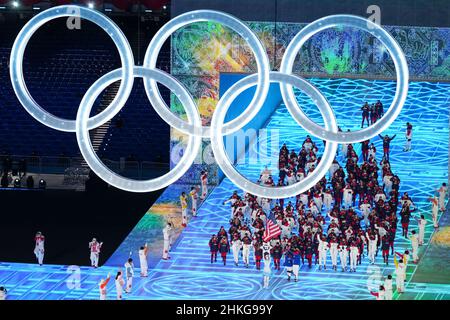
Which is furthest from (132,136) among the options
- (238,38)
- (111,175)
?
(111,175)

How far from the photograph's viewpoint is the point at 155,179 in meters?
17.3

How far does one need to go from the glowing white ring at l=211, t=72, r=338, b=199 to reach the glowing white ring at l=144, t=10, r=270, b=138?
0.19 m

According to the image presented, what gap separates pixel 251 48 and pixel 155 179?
2.28 m

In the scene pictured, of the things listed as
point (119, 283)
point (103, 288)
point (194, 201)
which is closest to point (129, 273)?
point (119, 283)

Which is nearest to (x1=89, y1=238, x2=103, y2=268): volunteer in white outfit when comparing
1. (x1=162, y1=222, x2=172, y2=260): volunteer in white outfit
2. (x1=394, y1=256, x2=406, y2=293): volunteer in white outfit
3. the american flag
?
(x1=162, y1=222, x2=172, y2=260): volunteer in white outfit

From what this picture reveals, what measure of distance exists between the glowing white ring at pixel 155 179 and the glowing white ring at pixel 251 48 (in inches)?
5.9

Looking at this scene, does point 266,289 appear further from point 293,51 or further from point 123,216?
point 293,51

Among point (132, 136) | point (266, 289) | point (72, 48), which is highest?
point (72, 48)

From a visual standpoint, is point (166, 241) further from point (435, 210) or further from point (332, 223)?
point (435, 210)

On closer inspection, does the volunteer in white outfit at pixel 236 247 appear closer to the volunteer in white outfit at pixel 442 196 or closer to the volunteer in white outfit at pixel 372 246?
the volunteer in white outfit at pixel 372 246

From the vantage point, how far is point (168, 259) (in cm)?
2498

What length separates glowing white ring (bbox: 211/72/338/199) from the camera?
17.0m

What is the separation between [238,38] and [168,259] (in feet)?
18.3

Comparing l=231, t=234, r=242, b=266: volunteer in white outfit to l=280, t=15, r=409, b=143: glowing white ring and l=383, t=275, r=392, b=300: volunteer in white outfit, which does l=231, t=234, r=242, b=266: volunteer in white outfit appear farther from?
l=280, t=15, r=409, b=143: glowing white ring
